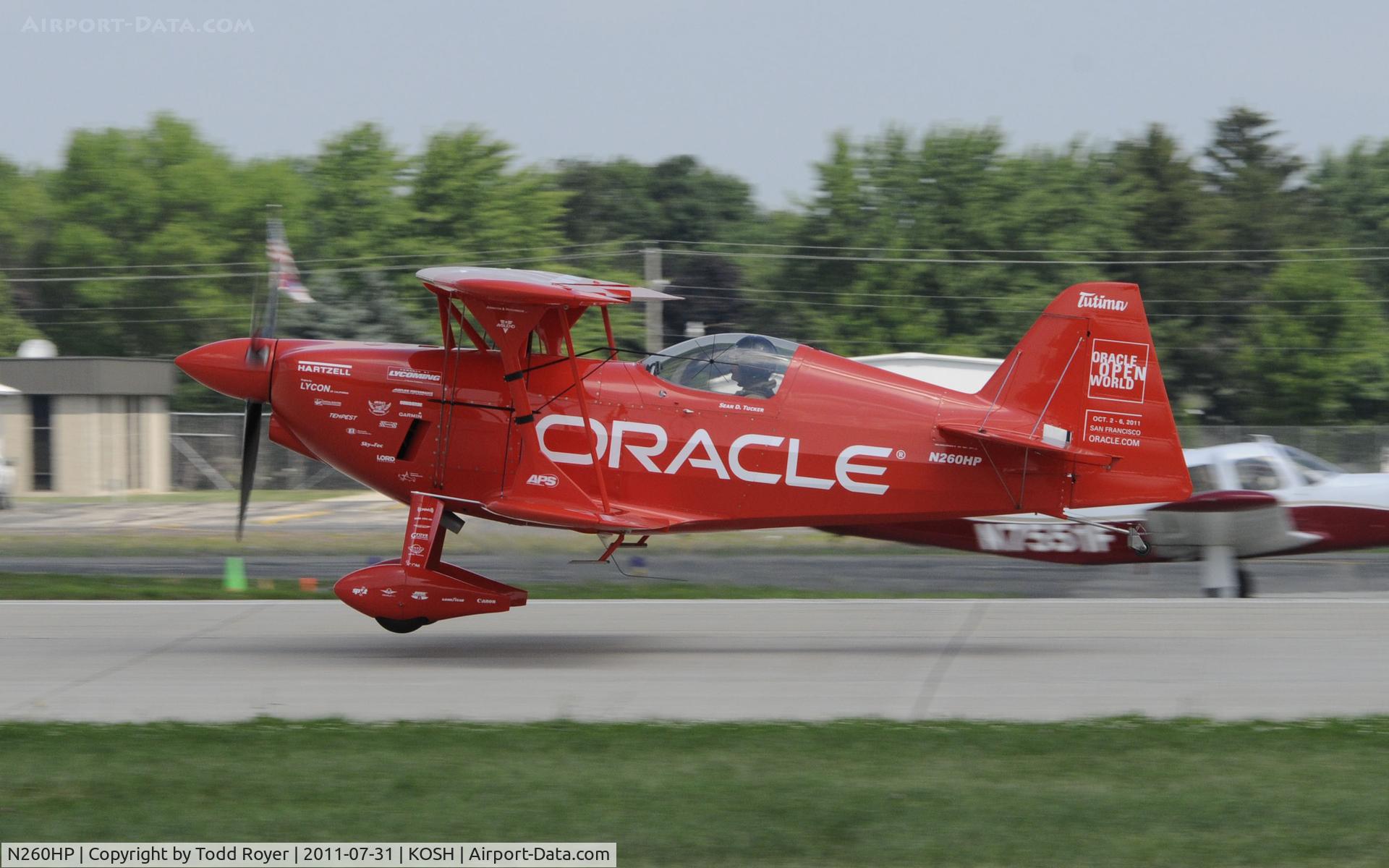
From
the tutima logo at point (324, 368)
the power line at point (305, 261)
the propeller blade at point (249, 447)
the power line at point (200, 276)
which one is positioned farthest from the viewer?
the power line at point (305, 261)

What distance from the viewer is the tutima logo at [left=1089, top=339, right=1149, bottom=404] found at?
37.9ft

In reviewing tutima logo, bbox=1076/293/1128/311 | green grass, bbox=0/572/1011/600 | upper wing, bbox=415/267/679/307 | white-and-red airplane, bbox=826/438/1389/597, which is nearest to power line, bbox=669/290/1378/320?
white-and-red airplane, bbox=826/438/1389/597

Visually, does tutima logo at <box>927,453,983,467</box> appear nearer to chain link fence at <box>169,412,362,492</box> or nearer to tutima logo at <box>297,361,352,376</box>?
tutima logo at <box>297,361,352,376</box>

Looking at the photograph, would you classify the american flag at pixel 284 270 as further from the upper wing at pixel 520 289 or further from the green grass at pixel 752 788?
the green grass at pixel 752 788

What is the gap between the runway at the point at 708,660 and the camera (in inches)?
385

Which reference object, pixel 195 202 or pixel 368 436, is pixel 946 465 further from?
pixel 195 202

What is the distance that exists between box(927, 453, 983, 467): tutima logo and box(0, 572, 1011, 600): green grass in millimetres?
4495

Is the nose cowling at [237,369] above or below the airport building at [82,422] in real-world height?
above

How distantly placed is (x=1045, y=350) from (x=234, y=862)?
803 cm

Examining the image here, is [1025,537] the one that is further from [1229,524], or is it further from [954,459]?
[954,459]

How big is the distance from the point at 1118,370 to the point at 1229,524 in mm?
5640

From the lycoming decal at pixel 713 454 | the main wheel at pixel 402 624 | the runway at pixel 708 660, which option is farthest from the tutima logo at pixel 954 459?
the main wheel at pixel 402 624

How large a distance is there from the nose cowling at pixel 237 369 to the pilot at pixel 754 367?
4.16m

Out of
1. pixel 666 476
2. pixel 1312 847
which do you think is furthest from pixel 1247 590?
pixel 1312 847
